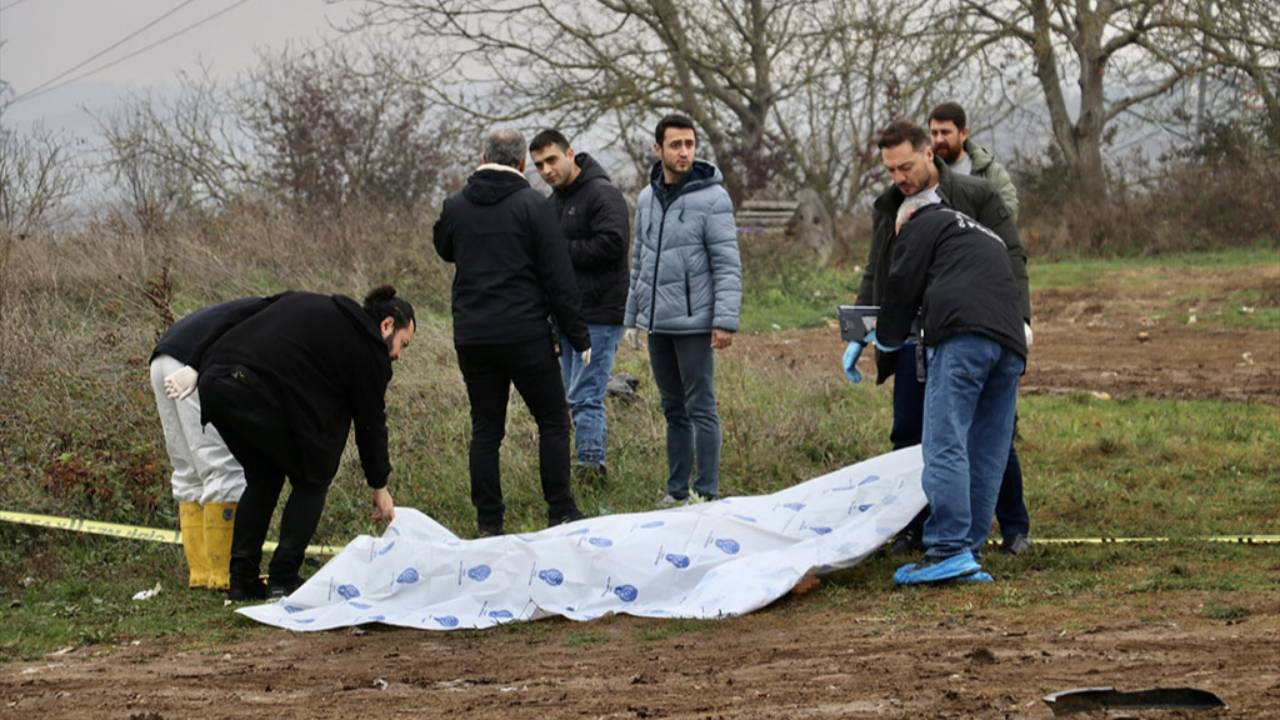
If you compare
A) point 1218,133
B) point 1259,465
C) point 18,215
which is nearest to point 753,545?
point 1259,465

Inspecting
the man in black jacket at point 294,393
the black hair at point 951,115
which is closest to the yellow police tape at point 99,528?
the man in black jacket at point 294,393

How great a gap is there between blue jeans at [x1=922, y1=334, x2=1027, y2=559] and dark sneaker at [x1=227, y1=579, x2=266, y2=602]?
3.12m

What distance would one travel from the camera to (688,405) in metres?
8.24

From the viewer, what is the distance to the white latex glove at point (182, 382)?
6980 mm

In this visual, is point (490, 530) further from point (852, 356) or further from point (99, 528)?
point (99, 528)

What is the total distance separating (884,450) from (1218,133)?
880 inches

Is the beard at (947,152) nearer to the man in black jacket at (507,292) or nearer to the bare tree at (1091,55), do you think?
the man in black jacket at (507,292)

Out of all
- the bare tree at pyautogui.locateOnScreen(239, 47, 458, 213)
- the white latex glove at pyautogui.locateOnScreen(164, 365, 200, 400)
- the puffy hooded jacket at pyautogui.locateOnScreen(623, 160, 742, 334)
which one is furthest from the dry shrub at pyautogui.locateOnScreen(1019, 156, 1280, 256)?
the white latex glove at pyautogui.locateOnScreen(164, 365, 200, 400)

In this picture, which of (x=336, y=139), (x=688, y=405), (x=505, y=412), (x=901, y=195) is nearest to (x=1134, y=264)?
(x=336, y=139)

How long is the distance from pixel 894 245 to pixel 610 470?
3.11 metres

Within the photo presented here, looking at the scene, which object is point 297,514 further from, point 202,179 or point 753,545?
point 202,179

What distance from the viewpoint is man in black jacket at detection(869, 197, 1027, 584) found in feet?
21.4

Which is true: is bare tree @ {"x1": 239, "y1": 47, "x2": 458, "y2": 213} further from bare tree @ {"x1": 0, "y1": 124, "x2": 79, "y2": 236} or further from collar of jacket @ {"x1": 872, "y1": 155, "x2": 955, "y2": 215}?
collar of jacket @ {"x1": 872, "y1": 155, "x2": 955, "y2": 215}

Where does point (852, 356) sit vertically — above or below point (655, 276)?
below
